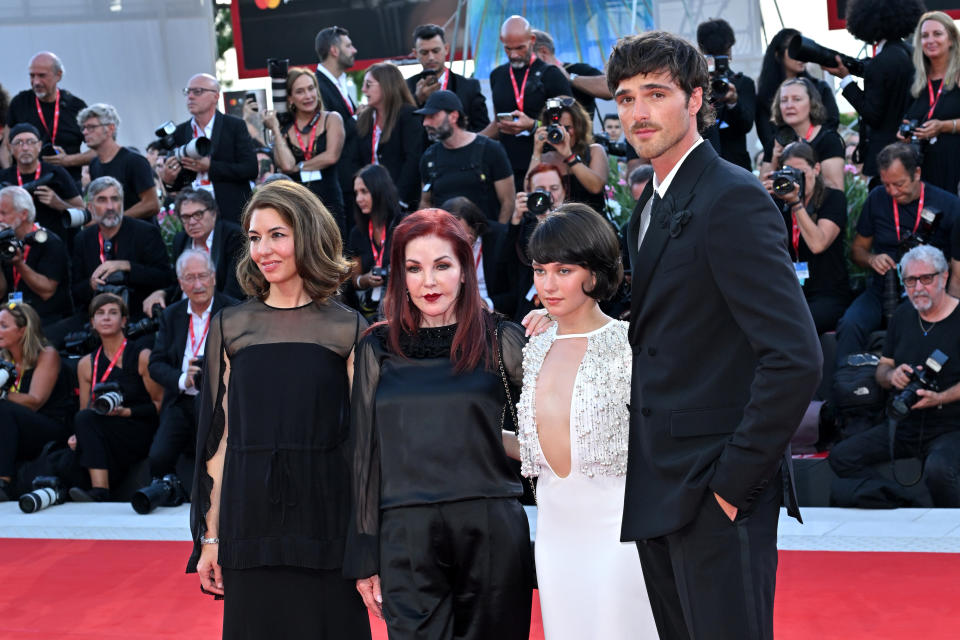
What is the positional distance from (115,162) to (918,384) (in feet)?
17.4

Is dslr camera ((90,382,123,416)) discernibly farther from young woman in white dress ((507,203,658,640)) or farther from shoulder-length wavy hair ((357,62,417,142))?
young woman in white dress ((507,203,658,640))

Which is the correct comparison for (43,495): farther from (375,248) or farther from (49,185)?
(49,185)

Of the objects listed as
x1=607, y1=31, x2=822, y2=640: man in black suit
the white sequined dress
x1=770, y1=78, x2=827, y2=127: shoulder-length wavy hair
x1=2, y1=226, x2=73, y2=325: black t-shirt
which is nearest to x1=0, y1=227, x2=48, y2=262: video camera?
x1=2, y1=226, x2=73, y2=325: black t-shirt

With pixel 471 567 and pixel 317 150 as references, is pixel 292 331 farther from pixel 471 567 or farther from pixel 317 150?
pixel 317 150

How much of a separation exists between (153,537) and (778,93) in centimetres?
407

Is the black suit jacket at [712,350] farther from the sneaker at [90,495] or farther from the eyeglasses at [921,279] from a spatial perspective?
the sneaker at [90,495]

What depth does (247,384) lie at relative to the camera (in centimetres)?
308

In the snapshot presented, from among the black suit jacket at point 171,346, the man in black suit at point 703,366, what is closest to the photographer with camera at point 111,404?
the black suit jacket at point 171,346

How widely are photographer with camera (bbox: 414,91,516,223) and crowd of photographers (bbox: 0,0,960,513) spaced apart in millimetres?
11

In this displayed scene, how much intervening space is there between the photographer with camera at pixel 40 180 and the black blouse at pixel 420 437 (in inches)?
228

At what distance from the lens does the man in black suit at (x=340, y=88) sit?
7.75 metres

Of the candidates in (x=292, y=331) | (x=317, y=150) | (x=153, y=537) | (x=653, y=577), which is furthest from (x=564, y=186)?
(x=653, y=577)

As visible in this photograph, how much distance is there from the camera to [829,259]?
21.0ft

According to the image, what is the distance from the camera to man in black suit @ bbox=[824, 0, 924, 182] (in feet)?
22.2
